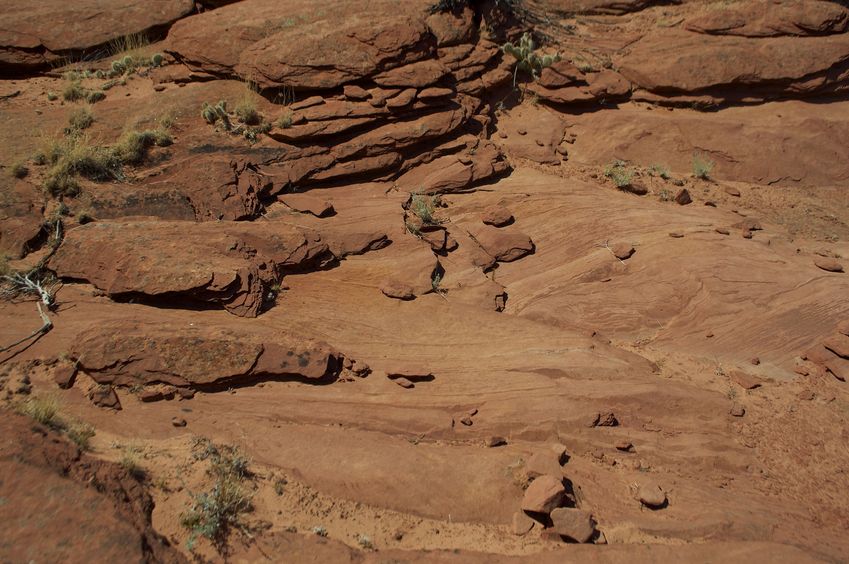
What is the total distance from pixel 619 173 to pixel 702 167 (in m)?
1.38

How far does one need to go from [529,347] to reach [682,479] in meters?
1.83

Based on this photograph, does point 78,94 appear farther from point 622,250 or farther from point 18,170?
point 622,250

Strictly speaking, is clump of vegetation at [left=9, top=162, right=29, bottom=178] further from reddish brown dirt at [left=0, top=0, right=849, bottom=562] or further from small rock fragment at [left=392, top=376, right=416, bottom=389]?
small rock fragment at [left=392, top=376, right=416, bottom=389]

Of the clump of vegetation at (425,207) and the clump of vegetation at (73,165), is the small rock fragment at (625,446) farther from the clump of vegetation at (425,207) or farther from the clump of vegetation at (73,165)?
the clump of vegetation at (73,165)

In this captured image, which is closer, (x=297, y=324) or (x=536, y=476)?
Answer: (x=536, y=476)

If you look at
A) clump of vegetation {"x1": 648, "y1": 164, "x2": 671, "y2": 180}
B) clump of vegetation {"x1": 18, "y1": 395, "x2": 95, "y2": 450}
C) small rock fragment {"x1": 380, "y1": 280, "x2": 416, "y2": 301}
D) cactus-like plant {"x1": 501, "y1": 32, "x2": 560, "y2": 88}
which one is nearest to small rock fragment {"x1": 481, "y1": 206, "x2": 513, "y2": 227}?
small rock fragment {"x1": 380, "y1": 280, "x2": 416, "y2": 301}

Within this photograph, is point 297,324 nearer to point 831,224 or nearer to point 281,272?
point 281,272

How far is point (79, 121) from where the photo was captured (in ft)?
26.5

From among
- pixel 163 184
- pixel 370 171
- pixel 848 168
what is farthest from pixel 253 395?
pixel 848 168

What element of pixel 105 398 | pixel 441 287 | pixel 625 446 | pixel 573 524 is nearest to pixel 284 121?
pixel 441 287

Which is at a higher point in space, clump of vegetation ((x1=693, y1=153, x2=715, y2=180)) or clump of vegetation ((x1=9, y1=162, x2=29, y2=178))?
clump of vegetation ((x1=9, y1=162, x2=29, y2=178))

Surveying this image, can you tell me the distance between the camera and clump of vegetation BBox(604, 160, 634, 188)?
29.3ft

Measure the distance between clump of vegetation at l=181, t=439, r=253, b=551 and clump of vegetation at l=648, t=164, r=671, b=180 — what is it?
→ 7.54 metres

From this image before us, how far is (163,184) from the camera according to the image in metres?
7.25
